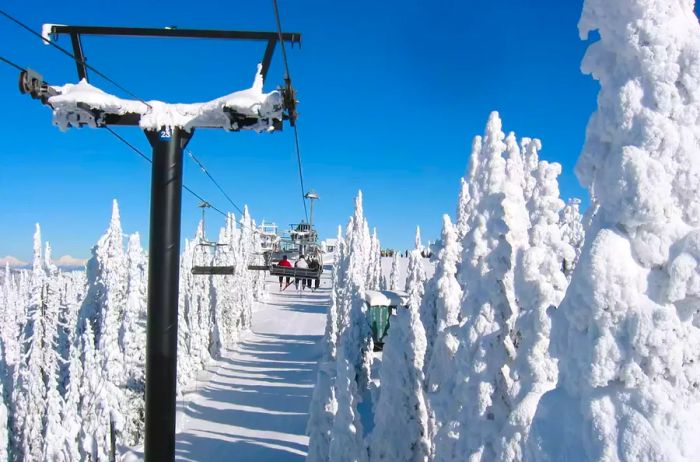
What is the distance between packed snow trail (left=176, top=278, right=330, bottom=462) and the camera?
3284 cm

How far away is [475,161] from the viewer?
26.1 m

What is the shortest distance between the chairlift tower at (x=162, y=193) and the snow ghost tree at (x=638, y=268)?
3.46 meters

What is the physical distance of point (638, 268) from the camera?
5.18 meters

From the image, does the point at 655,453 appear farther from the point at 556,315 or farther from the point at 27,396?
the point at 27,396

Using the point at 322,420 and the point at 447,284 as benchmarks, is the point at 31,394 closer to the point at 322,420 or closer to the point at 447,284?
the point at 322,420

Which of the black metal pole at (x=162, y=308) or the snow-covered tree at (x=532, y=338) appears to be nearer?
the black metal pole at (x=162, y=308)

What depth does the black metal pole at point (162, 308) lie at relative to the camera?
478cm

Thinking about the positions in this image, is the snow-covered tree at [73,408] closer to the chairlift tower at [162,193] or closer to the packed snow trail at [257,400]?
the packed snow trail at [257,400]

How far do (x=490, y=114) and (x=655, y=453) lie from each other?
12.9m

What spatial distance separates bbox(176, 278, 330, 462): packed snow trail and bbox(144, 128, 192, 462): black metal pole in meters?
29.0

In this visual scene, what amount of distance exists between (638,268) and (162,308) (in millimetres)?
4686

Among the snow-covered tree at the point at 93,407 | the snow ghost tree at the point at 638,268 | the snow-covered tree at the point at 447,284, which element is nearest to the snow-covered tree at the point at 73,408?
the snow-covered tree at the point at 93,407

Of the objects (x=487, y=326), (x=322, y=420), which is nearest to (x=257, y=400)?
(x=322, y=420)

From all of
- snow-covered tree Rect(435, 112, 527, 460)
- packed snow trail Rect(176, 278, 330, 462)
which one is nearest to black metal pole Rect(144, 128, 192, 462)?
snow-covered tree Rect(435, 112, 527, 460)
